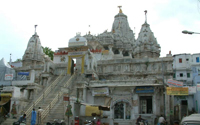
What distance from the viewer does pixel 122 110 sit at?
24.9 metres

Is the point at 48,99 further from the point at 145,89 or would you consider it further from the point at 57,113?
the point at 145,89

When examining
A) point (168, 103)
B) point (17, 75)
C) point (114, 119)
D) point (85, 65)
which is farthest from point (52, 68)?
point (168, 103)

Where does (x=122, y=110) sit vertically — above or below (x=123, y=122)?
above

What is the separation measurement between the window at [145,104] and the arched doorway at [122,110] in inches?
52.1

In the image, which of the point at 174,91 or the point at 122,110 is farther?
the point at 122,110

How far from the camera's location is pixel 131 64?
35.3 metres

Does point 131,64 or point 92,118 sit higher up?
point 131,64

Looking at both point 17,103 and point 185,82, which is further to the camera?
point 185,82

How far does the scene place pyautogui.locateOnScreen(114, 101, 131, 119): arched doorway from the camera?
24578 millimetres

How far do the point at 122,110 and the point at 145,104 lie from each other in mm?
2380

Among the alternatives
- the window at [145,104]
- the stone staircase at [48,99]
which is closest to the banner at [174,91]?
the window at [145,104]

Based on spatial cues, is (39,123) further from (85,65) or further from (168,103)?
(85,65)

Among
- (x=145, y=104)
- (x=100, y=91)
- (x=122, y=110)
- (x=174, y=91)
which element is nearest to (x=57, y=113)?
(x=100, y=91)

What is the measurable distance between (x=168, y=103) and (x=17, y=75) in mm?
25387
